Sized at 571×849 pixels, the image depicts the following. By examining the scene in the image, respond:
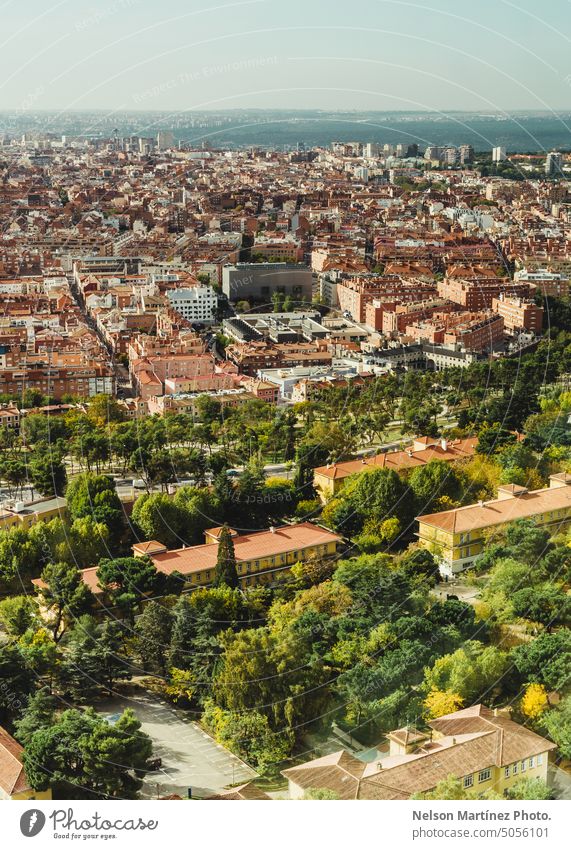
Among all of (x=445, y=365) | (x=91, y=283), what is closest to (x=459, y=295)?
(x=445, y=365)

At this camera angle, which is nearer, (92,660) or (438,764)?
(438,764)

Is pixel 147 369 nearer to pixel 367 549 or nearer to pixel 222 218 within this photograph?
pixel 367 549

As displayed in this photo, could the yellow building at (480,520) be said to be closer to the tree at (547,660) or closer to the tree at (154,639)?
the tree at (547,660)

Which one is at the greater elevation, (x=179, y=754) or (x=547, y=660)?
(x=547, y=660)

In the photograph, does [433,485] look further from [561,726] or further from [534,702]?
[561,726]

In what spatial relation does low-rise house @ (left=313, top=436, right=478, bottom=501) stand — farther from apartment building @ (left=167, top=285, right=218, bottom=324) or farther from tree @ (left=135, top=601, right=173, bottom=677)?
apartment building @ (left=167, top=285, right=218, bottom=324)

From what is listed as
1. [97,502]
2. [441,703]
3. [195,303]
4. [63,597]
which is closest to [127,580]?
[63,597]
